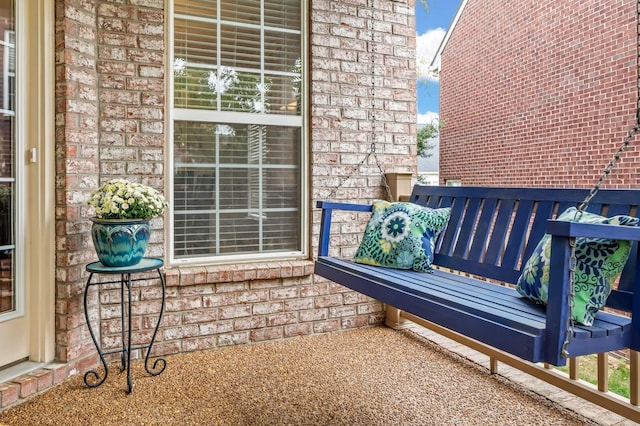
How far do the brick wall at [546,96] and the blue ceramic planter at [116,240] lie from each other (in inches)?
109

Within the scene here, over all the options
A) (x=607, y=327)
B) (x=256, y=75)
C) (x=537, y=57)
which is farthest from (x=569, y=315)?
(x=537, y=57)

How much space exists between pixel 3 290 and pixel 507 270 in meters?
2.44

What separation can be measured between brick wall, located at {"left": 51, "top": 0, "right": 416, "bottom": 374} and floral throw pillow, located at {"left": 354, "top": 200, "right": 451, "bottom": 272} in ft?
2.44

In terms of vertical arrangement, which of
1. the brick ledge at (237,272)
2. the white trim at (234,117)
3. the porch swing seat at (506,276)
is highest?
the white trim at (234,117)

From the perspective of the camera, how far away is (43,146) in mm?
2262

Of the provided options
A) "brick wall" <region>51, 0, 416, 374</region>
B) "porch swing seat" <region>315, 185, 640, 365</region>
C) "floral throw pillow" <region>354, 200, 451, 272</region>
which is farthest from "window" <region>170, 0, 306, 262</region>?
"floral throw pillow" <region>354, 200, 451, 272</region>

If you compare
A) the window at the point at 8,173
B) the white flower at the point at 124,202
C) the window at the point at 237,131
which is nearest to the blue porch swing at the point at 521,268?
the window at the point at 237,131

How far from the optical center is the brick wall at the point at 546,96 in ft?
9.74

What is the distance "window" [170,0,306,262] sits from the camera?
2727 mm

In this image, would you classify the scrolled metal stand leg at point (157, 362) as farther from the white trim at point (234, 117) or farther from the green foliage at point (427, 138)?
the green foliage at point (427, 138)

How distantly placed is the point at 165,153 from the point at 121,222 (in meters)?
0.63

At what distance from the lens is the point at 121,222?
215 centimetres

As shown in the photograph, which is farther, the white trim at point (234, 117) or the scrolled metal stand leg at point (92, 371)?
the white trim at point (234, 117)

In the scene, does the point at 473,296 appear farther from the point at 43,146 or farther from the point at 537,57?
the point at 537,57
